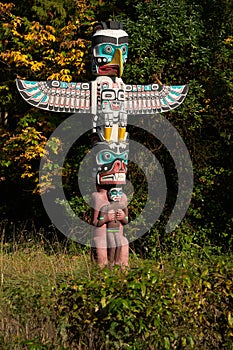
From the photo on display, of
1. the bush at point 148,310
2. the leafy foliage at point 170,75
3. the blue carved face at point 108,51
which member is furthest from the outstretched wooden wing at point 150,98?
the bush at point 148,310

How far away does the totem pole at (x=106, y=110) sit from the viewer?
A: 6.67 m

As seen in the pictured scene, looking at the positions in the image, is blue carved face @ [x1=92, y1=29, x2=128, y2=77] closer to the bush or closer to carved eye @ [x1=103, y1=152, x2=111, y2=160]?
carved eye @ [x1=103, y1=152, x2=111, y2=160]

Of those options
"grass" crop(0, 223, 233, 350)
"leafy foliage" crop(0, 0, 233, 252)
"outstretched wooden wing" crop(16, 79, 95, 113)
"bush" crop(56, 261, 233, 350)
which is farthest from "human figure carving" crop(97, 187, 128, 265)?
"leafy foliage" crop(0, 0, 233, 252)

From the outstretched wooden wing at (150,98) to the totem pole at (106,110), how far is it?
2cm

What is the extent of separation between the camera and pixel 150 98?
7.45 metres

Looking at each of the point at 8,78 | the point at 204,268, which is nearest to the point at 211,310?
the point at 204,268

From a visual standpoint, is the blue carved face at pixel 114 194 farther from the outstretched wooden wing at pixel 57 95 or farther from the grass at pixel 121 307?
the grass at pixel 121 307

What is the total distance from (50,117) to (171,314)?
693 cm

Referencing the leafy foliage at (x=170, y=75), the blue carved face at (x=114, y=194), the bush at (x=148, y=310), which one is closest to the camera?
the bush at (x=148, y=310)

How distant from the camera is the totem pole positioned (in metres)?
6.67

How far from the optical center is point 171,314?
4.30 m

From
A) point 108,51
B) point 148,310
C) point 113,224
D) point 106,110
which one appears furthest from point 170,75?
point 148,310

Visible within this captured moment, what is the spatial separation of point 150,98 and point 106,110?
0.76 m

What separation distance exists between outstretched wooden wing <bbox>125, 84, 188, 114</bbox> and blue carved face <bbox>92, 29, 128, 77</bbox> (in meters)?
0.37
